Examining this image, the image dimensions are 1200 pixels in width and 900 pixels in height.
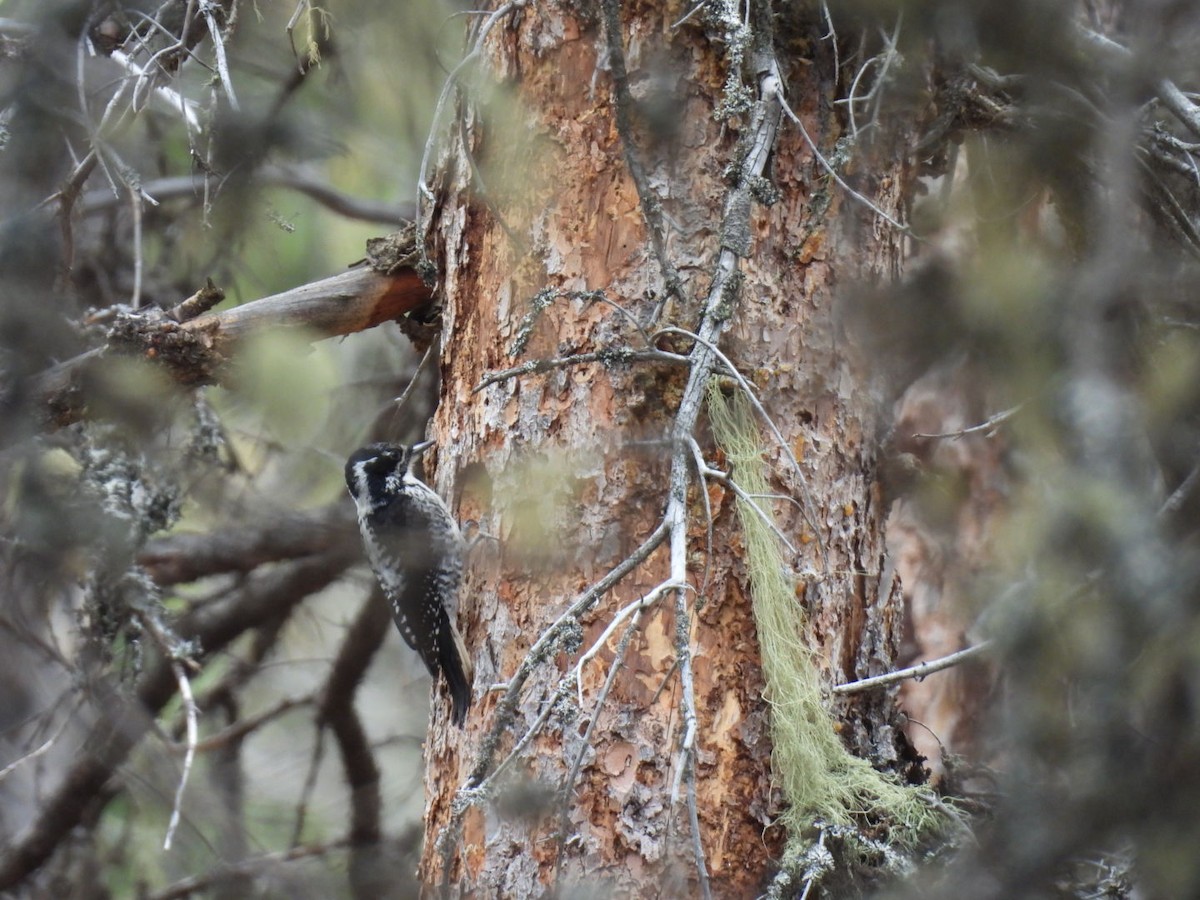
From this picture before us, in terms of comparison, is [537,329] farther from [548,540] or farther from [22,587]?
[22,587]

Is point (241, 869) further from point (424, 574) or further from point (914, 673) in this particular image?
point (914, 673)

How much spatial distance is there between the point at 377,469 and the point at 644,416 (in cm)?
193

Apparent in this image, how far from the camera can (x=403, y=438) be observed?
4.99 metres

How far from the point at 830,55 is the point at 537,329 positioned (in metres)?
0.90

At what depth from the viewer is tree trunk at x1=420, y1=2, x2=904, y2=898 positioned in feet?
7.92

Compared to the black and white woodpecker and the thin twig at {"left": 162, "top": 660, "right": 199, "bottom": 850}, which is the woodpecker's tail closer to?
the black and white woodpecker

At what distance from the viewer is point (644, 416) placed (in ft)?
8.46

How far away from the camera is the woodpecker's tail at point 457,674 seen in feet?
9.10

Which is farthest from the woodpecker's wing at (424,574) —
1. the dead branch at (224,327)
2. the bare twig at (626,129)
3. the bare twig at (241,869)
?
the bare twig at (626,129)

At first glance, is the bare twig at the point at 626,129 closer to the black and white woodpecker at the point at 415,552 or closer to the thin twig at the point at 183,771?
the black and white woodpecker at the point at 415,552

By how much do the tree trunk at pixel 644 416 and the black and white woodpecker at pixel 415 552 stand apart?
0.67ft

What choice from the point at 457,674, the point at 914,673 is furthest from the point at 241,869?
the point at 914,673

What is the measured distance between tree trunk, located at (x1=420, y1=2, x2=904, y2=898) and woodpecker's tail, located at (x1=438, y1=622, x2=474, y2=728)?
2.1 inches

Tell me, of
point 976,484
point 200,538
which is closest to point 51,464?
point 200,538
